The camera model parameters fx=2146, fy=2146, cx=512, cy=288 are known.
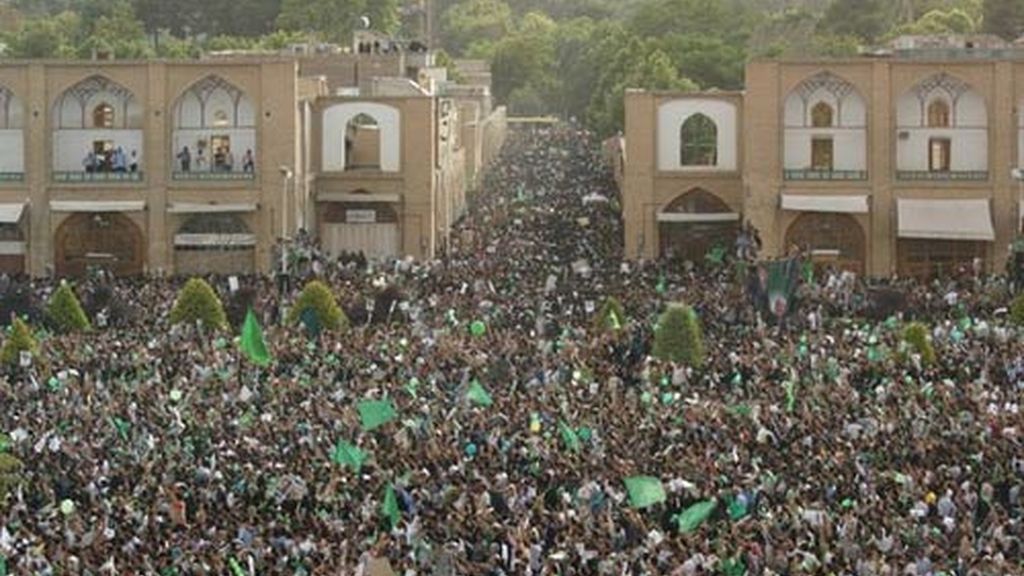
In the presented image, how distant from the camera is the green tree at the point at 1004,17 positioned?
93.5 m

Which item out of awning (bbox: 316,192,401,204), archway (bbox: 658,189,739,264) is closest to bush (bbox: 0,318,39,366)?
awning (bbox: 316,192,401,204)

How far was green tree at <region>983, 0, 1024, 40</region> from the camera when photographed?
93500mm

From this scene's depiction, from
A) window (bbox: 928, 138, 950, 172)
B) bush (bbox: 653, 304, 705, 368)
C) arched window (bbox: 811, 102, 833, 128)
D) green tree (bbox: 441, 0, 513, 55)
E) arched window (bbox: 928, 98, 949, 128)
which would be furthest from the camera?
green tree (bbox: 441, 0, 513, 55)

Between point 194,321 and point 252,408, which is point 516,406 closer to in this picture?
point 252,408

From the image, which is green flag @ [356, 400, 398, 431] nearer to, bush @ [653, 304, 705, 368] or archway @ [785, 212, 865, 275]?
bush @ [653, 304, 705, 368]

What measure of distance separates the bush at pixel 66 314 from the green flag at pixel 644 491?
1786cm

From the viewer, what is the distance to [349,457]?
22.8 m

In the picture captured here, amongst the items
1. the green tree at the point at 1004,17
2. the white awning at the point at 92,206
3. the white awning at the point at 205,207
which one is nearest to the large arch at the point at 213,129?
the white awning at the point at 205,207

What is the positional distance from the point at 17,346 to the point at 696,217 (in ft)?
71.4

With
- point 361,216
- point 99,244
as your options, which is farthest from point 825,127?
point 99,244

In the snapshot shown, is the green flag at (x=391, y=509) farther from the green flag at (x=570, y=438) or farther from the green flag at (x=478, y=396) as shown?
the green flag at (x=478, y=396)

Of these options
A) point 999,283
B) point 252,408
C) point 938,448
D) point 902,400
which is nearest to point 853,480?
point 938,448

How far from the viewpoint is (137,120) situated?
49188 millimetres

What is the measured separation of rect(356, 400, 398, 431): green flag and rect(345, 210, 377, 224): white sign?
→ 86.3ft
